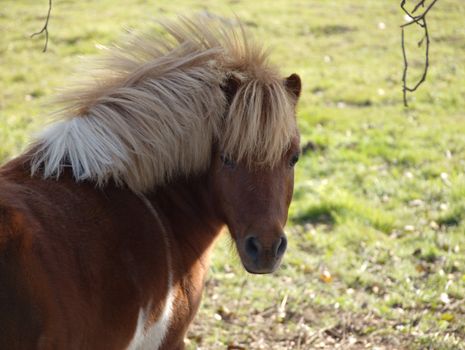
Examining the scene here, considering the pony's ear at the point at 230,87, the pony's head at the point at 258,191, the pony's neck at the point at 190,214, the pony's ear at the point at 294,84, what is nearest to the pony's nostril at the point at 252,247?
the pony's head at the point at 258,191

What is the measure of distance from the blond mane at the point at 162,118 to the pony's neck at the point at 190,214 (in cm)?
8

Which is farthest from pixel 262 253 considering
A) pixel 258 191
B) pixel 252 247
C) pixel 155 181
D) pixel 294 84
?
pixel 294 84

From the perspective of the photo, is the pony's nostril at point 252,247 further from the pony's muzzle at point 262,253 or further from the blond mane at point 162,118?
the blond mane at point 162,118

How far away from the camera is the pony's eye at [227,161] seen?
3092 mm

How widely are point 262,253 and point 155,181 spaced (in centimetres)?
60

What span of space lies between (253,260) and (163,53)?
3.64 ft

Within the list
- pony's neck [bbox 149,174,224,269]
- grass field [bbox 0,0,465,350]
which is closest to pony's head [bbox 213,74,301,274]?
pony's neck [bbox 149,174,224,269]

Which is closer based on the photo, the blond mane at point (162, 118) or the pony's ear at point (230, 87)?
the blond mane at point (162, 118)

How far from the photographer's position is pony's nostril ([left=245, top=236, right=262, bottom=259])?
2.95 m

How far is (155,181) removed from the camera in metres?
3.11

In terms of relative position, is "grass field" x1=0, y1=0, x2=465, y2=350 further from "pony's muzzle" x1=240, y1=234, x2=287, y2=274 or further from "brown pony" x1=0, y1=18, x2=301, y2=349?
"pony's muzzle" x1=240, y1=234, x2=287, y2=274

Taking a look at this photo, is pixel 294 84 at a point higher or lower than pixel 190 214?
higher

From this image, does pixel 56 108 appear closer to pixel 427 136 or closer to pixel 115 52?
pixel 115 52

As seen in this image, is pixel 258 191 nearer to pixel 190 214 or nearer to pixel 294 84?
pixel 190 214
